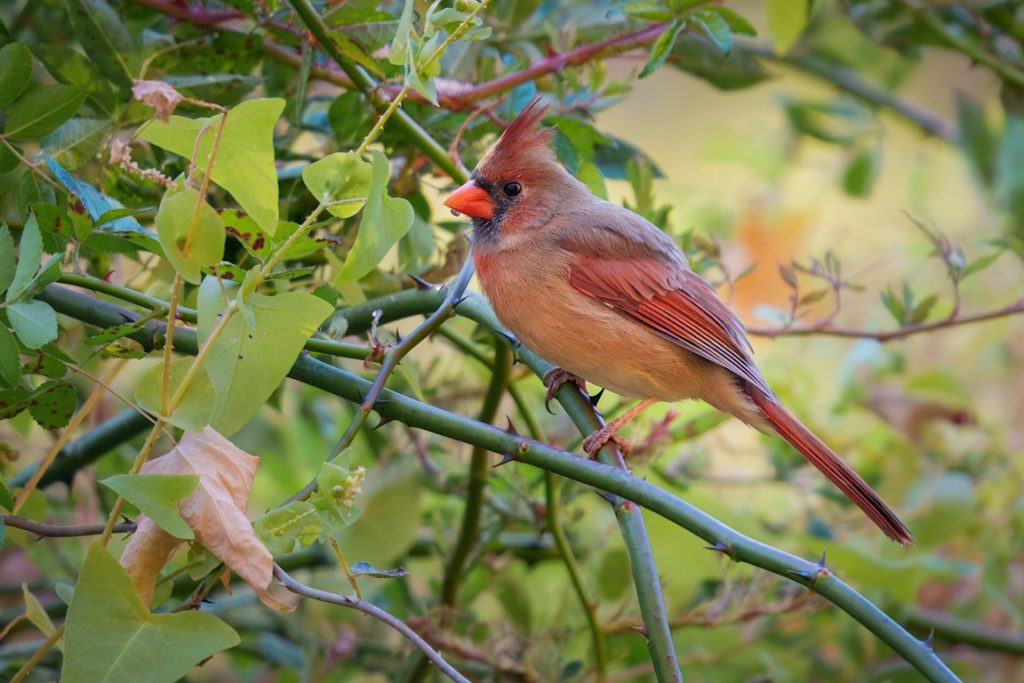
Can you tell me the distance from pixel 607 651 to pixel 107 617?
1081 millimetres

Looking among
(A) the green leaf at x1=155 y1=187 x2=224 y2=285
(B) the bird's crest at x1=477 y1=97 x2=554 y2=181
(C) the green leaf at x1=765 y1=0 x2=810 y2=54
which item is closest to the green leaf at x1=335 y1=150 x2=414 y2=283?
(A) the green leaf at x1=155 y1=187 x2=224 y2=285

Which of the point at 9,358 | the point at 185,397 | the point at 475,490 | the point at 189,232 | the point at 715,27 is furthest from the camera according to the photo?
the point at 475,490

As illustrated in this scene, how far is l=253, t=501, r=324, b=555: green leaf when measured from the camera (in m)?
1.19

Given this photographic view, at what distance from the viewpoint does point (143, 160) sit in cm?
173

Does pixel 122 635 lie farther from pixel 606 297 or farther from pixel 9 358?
pixel 606 297

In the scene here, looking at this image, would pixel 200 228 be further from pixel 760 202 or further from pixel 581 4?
pixel 760 202

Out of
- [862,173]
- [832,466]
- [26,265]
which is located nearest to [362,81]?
[26,265]

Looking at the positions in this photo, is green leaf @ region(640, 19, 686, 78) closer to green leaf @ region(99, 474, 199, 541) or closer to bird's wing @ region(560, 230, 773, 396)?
bird's wing @ region(560, 230, 773, 396)

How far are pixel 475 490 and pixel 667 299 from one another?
587 mm

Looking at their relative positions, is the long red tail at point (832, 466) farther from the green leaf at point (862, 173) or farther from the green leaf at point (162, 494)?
the green leaf at point (862, 173)

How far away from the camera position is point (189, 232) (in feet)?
3.52

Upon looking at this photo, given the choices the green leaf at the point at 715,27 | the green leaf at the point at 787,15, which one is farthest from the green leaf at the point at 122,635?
the green leaf at the point at 787,15

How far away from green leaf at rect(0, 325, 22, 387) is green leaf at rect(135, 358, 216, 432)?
0.20 meters

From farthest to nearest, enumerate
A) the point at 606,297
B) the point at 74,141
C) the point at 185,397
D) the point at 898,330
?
1. the point at 606,297
2. the point at 898,330
3. the point at 74,141
4. the point at 185,397
